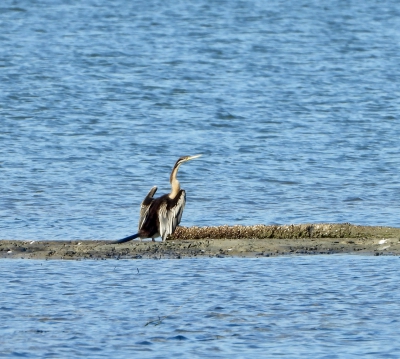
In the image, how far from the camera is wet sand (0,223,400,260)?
15352 mm

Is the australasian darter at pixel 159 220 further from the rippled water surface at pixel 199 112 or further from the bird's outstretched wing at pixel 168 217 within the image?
the rippled water surface at pixel 199 112

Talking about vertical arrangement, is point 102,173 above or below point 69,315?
below

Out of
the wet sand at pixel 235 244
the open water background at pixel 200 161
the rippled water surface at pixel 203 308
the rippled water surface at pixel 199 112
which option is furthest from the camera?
the rippled water surface at pixel 199 112

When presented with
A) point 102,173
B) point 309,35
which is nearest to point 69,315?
point 102,173

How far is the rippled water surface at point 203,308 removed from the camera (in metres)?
11.5

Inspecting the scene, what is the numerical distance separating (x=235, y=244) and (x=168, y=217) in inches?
46.5

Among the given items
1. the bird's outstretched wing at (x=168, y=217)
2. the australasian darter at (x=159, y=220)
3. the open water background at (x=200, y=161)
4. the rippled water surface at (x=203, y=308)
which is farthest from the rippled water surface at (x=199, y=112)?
the rippled water surface at (x=203, y=308)

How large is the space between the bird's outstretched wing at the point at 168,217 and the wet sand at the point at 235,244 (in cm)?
17

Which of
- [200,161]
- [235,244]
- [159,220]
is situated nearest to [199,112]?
[200,161]

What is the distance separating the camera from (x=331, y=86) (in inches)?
1502

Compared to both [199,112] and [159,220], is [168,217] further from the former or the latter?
[199,112]

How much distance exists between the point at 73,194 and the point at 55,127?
9352 mm

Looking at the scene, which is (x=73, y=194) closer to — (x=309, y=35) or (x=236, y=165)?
(x=236, y=165)

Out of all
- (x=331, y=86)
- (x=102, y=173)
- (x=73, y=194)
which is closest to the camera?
(x=73, y=194)
